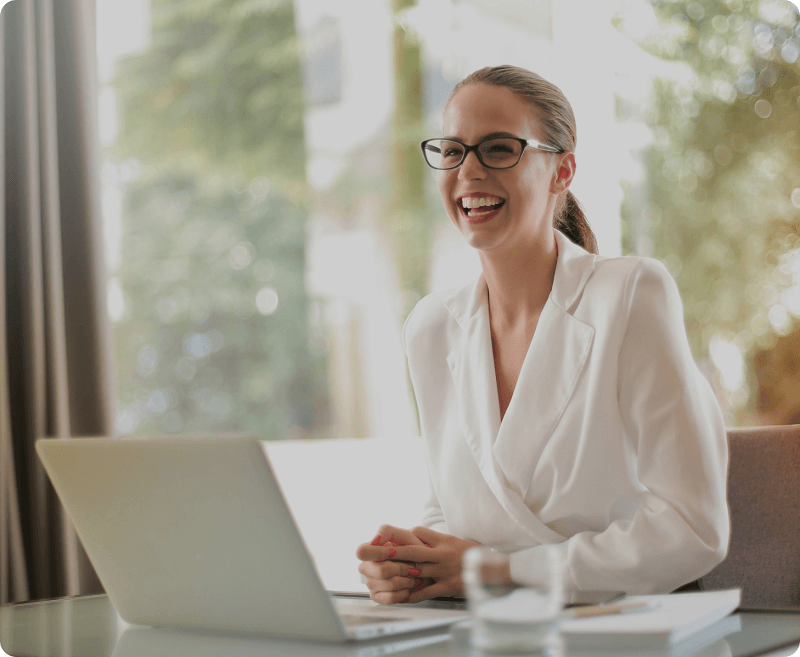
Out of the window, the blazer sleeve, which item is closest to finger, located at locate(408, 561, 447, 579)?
the blazer sleeve

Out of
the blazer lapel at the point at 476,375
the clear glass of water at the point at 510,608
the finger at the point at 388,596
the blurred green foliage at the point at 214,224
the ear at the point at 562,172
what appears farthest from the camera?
the blurred green foliage at the point at 214,224

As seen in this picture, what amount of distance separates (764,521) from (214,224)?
2617mm

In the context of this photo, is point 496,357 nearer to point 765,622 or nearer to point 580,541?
point 580,541

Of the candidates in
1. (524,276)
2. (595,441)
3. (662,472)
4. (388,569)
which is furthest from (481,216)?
(388,569)

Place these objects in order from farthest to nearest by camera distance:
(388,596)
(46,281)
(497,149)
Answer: (46,281), (497,149), (388,596)

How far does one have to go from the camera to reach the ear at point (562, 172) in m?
1.53

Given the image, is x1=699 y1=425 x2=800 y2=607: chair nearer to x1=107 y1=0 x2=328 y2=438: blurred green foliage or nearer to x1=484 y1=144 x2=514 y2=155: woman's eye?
x1=484 y1=144 x2=514 y2=155: woman's eye

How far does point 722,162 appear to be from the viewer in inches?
121

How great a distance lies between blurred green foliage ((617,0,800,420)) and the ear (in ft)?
5.55

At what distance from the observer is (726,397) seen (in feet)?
9.84

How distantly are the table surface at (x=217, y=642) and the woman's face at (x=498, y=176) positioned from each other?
0.77 metres

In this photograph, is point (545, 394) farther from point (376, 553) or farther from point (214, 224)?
point (214, 224)

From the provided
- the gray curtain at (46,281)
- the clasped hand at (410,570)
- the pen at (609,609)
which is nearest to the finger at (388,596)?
the clasped hand at (410,570)

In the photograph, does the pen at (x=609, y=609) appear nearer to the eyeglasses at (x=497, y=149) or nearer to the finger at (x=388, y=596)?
the finger at (x=388, y=596)
